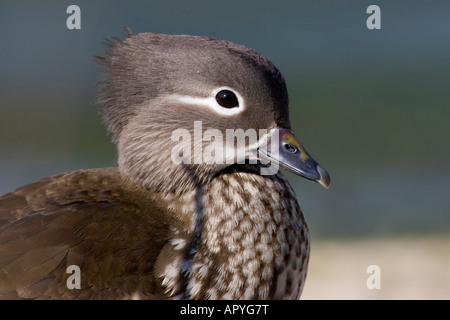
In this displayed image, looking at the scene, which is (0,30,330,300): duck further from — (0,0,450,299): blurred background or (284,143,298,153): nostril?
(0,0,450,299): blurred background

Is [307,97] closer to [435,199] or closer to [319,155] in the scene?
[319,155]

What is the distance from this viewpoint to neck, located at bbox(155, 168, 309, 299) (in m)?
3.17

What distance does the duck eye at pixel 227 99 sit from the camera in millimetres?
3318

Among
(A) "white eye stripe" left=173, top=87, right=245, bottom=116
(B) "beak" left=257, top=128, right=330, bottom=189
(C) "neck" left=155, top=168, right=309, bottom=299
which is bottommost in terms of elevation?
(C) "neck" left=155, top=168, right=309, bottom=299

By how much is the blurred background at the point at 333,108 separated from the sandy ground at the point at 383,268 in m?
0.02

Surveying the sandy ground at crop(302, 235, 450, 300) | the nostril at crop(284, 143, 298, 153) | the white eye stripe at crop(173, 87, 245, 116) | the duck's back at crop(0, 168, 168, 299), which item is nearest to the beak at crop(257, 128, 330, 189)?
the nostril at crop(284, 143, 298, 153)

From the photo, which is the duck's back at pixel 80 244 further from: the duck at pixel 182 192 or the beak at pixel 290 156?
the beak at pixel 290 156

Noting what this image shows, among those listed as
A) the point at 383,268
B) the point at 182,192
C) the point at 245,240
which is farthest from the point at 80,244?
the point at 383,268

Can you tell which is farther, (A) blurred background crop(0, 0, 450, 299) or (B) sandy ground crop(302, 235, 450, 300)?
(A) blurred background crop(0, 0, 450, 299)

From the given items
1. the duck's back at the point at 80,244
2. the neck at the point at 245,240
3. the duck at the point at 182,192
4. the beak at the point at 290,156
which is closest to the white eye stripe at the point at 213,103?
the duck at the point at 182,192

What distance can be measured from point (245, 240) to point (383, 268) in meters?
2.58

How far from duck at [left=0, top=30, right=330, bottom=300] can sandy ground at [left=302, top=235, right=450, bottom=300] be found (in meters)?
1.81

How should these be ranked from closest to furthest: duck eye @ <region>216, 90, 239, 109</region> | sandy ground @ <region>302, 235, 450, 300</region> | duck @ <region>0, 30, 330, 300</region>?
duck @ <region>0, 30, 330, 300</region>, duck eye @ <region>216, 90, 239, 109</region>, sandy ground @ <region>302, 235, 450, 300</region>
